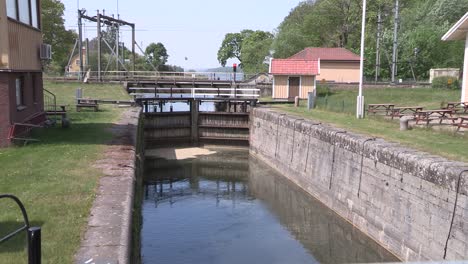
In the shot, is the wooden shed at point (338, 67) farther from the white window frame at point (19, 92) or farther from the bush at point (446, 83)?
the white window frame at point (19, 92)

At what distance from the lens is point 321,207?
1416 cm

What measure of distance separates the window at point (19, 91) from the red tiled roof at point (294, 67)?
51.5 feet

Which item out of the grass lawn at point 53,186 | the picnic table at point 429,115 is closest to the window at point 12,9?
the grass lawn at point 53,186

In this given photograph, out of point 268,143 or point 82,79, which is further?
point 82,79

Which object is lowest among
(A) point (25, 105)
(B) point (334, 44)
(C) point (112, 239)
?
(C) point (112, 239)

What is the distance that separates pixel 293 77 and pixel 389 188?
705 inches

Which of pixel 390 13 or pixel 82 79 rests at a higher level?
pixel 390 13

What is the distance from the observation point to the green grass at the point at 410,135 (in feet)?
34.9

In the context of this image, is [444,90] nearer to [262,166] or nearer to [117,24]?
[262,166]

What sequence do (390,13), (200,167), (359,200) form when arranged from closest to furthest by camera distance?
(359,200) → (200,167) → (390,13)

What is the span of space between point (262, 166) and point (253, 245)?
32.2ft

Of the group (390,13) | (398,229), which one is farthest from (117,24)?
(398,229)

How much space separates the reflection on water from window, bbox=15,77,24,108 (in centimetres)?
459

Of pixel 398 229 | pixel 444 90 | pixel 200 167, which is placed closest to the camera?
pixel 398 229
